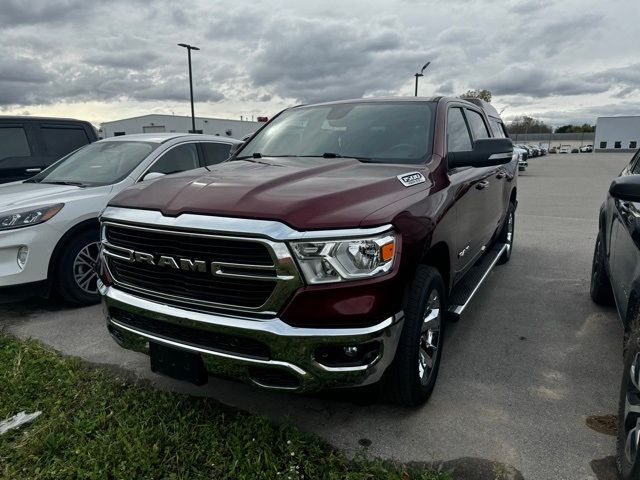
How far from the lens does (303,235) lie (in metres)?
2.11

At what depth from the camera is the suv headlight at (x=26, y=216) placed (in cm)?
412

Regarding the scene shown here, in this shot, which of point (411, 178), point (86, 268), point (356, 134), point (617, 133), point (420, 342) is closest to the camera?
point (420, 342)

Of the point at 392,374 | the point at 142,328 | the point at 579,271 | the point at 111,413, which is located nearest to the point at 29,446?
the point at 111,413

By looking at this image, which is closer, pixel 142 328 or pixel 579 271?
pixel 142 328

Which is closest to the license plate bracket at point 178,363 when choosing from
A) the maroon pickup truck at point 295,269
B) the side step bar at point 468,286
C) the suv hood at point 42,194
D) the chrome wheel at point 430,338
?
the maroon pickup truck at point 295,269

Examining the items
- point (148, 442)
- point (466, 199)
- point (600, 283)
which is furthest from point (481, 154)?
point (148, 442)

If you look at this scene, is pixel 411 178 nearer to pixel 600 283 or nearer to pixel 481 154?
pixel 481 154

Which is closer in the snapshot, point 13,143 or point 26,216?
point 26,216

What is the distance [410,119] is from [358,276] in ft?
5.83

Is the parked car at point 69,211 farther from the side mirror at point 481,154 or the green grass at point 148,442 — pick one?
the side mirror at point 481,154

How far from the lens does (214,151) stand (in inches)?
246

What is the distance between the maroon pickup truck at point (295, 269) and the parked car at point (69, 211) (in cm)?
188

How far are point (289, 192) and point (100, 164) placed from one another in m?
3.79

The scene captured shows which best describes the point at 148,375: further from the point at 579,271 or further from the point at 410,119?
the point at 579,271
